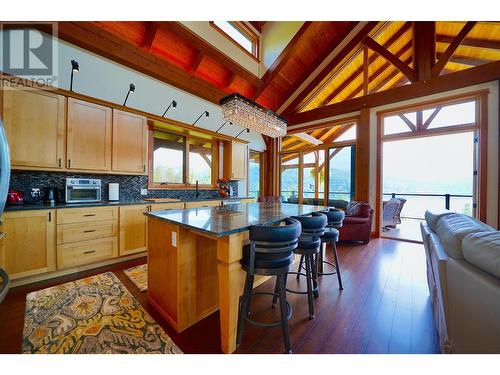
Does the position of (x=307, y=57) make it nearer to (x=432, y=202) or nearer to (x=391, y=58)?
(x=391, y=58)

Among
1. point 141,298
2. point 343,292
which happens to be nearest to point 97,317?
point 141,298

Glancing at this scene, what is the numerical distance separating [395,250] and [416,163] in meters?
3.44

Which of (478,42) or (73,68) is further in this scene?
(478,42)

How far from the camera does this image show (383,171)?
446 cm

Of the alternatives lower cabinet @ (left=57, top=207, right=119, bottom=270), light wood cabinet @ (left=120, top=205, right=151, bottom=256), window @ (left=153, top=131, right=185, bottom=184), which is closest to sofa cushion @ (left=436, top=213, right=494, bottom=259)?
light wood cabinet @ (left=120, top=205, right=151, bottom=256)

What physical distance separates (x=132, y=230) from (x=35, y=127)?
5.43 feet

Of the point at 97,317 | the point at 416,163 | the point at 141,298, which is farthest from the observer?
the point at 416,163

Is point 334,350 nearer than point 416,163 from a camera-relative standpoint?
Yes

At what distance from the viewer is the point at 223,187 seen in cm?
496

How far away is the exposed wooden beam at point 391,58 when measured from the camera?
4.15 m

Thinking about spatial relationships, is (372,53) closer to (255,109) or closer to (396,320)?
(255,109)

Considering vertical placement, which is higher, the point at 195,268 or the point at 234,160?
the point at 234,160

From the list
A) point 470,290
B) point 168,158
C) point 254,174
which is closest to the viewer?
point 470,290

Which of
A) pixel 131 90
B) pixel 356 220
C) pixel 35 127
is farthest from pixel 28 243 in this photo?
pixel 356 220
